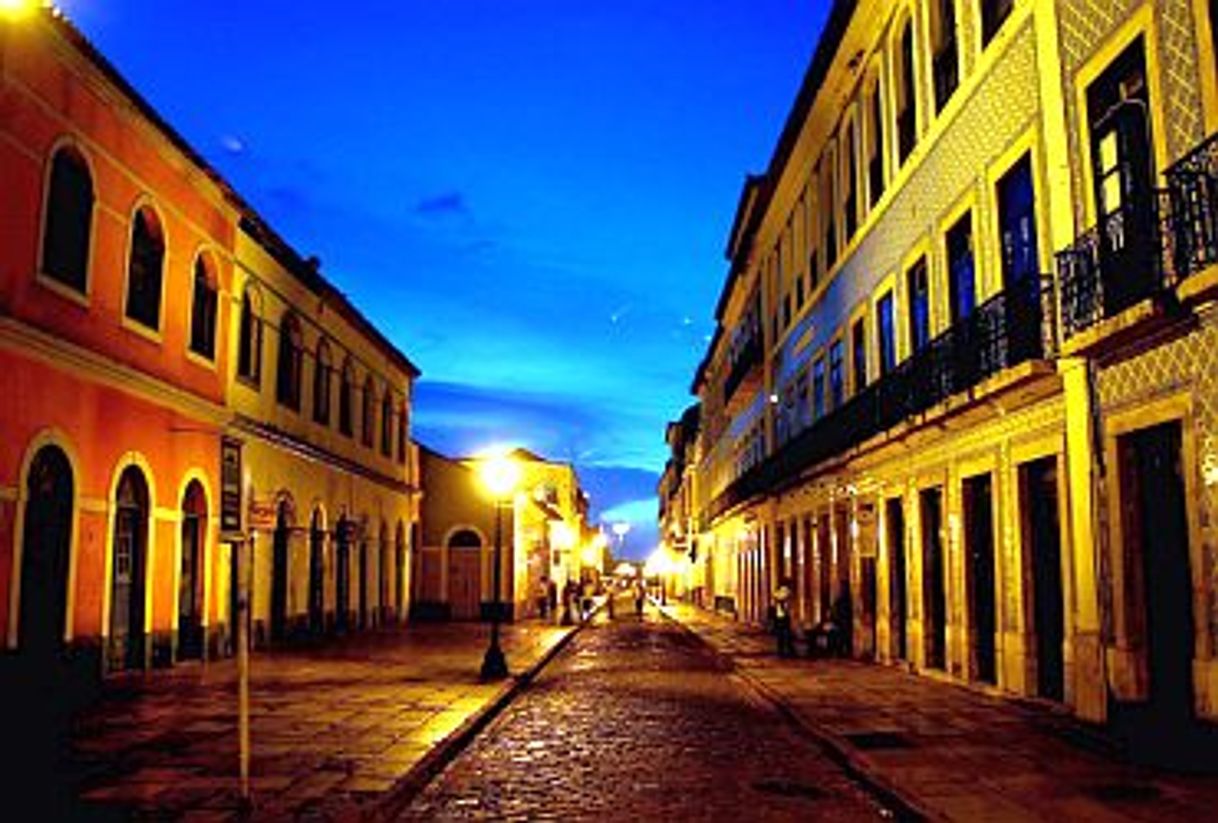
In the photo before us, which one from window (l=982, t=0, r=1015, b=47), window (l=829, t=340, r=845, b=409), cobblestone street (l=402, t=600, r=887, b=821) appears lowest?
cobblestone street (l=402, t=600, r=887, b=821)

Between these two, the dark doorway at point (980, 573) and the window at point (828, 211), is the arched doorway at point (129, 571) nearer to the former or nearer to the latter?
the dark doorway at point (980, 573)

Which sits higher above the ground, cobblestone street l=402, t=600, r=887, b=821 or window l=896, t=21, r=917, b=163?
window l=896, t=21, r=917, b=163

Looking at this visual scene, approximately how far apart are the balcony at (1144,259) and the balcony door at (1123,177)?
0.01 meters

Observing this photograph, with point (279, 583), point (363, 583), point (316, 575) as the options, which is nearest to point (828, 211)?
point (316, 575)

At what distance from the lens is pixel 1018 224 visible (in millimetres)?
14852

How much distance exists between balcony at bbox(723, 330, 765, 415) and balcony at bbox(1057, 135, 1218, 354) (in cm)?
2445

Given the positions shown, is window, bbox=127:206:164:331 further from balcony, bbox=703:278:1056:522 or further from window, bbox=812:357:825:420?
window, bbox=812:357:825:420

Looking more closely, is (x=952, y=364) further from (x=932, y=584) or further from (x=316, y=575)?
(x=316, y=575)

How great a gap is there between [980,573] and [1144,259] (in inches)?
268

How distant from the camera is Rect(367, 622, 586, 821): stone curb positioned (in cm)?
859

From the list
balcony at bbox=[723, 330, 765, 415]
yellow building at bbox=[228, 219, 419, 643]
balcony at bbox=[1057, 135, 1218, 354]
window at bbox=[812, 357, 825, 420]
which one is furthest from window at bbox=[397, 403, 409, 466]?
balcony at bbox=[1057, 135, 1218, 354]

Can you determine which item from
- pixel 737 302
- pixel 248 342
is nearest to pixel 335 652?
pixel 248 342

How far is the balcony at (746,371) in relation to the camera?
3716cm

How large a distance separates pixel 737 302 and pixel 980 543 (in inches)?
1159
